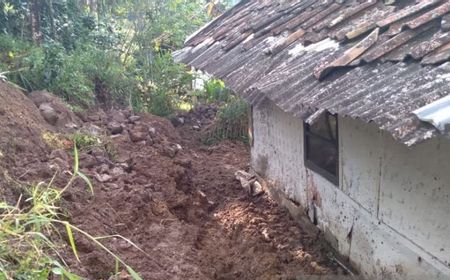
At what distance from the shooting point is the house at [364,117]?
294 cm

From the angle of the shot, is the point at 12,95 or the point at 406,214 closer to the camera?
the point at 406,214

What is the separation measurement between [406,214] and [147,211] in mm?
3062

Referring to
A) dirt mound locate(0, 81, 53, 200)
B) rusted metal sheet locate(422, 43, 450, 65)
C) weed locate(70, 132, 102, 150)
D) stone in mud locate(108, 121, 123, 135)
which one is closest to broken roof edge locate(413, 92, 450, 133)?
rusted metal sheet locate(422, 43, 450, 65)

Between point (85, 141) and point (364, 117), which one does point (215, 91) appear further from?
point (364, 117)

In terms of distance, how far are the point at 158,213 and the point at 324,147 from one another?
2.25 metres

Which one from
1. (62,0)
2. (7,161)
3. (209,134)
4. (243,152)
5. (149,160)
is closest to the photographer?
(7,161)

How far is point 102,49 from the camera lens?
1247 centimetres

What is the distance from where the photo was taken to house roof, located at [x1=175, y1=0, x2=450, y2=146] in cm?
277

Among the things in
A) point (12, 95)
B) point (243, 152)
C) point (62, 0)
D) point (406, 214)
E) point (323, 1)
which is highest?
point (62, 0)

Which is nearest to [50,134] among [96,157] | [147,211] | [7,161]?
[96,157]

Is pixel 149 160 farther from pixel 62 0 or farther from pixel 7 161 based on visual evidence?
pixel 62 0

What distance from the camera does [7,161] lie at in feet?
16.4

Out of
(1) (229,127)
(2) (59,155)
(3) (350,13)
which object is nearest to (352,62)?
(3) (350,13)

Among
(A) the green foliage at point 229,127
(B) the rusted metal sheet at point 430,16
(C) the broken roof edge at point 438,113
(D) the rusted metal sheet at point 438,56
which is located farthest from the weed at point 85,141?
(C) the broken roof edge at point 438,113
